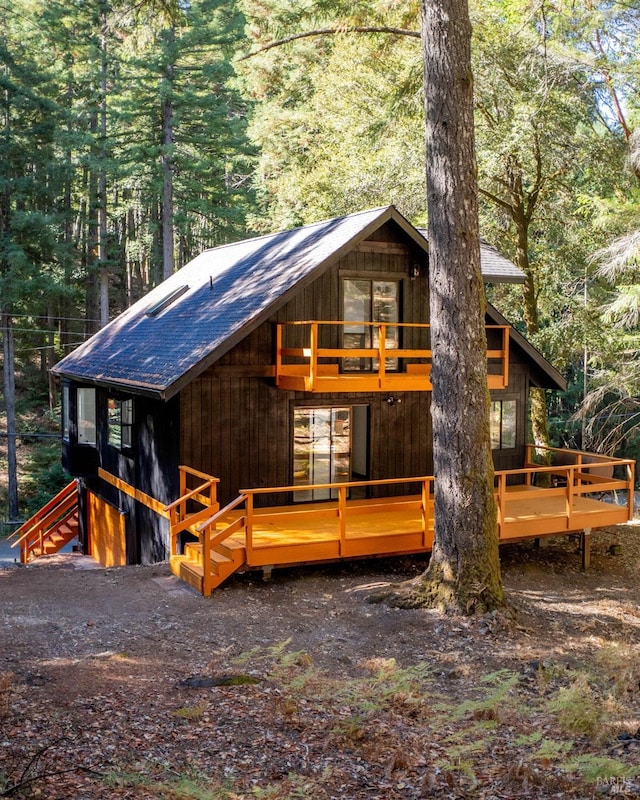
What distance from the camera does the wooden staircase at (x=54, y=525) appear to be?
803 inches

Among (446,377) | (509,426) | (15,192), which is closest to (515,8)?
(509,426)

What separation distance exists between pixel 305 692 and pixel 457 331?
14.9 feet

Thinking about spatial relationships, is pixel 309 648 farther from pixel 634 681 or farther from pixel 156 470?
pixel 156 470

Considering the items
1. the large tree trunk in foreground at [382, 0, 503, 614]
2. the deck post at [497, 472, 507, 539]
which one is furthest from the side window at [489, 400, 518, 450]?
the large tree trunk in foreground at [382, 0, 503, 614]

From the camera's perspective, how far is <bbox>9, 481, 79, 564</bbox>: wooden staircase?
20391 millimetres

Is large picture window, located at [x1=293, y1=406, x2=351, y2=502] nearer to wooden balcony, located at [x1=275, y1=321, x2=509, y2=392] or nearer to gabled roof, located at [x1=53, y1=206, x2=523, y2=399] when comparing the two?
wooden balcony, located at [x1=275, y1=321, x2=509, y2=392]

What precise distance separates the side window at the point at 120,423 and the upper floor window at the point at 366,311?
14.0 ft

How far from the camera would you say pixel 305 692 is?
7.07 m

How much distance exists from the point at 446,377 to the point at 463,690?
368cm

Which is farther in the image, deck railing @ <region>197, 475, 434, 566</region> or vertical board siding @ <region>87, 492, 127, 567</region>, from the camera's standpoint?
vertical board siding @ <region>87, 492, 127, 567</region>

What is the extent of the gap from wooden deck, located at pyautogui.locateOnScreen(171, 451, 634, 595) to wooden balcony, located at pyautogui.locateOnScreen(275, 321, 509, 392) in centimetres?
173

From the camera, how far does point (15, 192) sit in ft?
92.6

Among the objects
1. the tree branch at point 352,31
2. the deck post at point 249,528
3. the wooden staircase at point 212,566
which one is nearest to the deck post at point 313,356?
the deck post at point 249,528

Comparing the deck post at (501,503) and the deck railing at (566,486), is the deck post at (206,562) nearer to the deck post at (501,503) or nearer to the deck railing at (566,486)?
the deck railing at (566,486)
